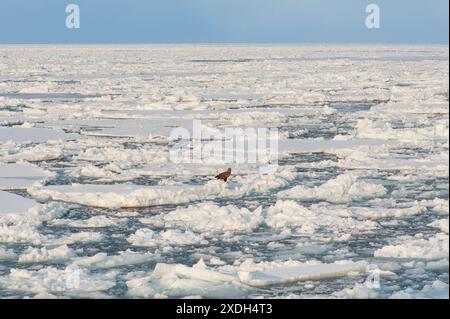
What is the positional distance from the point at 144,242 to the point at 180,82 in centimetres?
2511

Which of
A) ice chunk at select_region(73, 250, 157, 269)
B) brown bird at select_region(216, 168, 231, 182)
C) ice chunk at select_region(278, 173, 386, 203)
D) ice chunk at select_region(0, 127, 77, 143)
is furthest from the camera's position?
ice chunk at select_region(0, 127, 77, 143)

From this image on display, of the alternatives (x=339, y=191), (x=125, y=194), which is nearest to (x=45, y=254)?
(x=125, y=194)

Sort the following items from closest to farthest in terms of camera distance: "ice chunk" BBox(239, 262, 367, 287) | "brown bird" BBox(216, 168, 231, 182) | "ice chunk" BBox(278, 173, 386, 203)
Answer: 1. "ice chunk" BBox(239, 262, 367, 287)
2. "ice chunk" BBox(278, 173, 386, 203)
3. "brown bird" BBox(216, 168, 231, 182)

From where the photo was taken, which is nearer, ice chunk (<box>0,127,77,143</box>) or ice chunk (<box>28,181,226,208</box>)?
ice chunk (<box>28,181,226,208</box>)

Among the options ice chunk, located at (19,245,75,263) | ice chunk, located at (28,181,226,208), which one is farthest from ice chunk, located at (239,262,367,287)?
ice chunk, located at (28,181,226,208)

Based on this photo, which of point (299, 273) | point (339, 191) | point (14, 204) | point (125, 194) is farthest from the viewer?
point (339, 191)

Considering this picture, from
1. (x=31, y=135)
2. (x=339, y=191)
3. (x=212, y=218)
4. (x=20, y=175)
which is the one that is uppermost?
(x=31, y=135)

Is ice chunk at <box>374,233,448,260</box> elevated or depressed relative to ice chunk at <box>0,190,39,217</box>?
depressed

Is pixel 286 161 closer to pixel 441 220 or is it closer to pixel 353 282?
pixel 441 220

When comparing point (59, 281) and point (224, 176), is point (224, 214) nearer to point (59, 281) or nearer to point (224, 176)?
point (224, 176)

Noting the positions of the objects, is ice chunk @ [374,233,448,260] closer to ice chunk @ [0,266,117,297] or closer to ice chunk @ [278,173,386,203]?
ice chunk @ [278,173,386,203]

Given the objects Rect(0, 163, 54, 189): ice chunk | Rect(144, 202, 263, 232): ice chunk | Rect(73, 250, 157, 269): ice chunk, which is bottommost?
Rect(73, 250, 157, 269): ice chunk

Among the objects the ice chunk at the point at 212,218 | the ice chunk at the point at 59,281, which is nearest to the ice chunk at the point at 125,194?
the ice chunk at the point at 212,218

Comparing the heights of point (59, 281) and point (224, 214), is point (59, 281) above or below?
below
